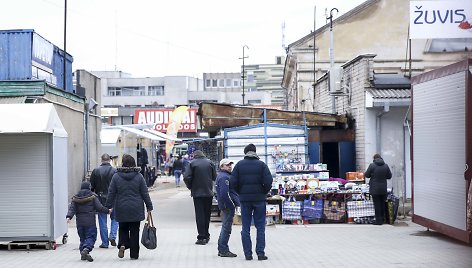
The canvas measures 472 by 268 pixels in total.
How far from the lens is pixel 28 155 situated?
43.0 ft

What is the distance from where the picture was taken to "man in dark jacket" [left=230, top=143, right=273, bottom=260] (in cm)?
1126

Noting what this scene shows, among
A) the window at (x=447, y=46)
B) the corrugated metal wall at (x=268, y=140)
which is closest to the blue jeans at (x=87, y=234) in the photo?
the corrugated metal wall at (x=268, y=140)

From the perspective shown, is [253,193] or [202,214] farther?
[202,214]

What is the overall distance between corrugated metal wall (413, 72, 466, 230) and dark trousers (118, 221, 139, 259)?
5211 mm

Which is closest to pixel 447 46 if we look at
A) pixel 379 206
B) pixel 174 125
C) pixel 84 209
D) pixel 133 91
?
pixel 174 125

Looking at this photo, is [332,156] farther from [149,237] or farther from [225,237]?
[149,237]

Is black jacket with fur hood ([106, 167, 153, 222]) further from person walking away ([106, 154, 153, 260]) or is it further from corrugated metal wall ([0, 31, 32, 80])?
corrugated metal wall ([0, 31, 32, 80])

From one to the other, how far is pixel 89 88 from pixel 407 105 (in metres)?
11.8

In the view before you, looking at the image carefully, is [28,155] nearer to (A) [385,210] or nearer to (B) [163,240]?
(B) [163,240]

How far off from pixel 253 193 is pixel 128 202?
190cm

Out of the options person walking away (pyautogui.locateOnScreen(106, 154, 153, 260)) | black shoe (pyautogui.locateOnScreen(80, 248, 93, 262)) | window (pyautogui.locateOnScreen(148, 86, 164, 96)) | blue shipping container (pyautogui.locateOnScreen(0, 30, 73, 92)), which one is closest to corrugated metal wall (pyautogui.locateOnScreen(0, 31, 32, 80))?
blue shipping container (pyautogui.locateOnScreen(0, 30, 73, 92))

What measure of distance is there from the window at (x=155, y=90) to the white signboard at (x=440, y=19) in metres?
76.9

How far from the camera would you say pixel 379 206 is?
1700 cm

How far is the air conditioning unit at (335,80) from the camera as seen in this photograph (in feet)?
76.5
